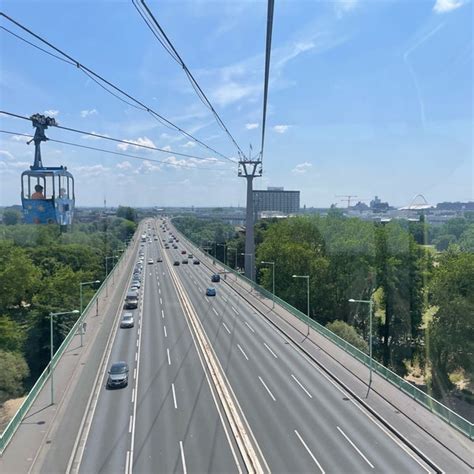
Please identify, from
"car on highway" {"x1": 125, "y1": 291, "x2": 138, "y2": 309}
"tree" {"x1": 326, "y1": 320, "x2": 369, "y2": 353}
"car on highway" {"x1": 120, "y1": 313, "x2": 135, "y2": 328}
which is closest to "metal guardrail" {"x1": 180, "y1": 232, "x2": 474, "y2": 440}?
"tree" {"x1": 326, "y1": 320, "x2": 369, "y2": 353}

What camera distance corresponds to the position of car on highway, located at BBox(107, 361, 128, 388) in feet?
58.3

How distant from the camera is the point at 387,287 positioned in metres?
35.0

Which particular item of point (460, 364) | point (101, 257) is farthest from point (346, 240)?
point (101, 257)

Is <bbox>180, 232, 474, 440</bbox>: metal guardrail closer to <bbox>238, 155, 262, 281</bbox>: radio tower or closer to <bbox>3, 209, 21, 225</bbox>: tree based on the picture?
<bbox>238, 155, 262, 281</bbox>: radio tower

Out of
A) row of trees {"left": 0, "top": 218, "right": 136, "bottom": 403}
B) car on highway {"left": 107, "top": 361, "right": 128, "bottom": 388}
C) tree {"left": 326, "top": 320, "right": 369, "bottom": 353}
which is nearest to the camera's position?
car on highway {"left": 107, "top": 361, "right": 128, "bottom": 388}

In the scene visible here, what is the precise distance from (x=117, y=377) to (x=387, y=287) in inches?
935

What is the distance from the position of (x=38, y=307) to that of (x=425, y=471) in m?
31.2

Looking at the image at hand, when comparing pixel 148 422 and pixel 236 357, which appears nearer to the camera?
pixel 148 422

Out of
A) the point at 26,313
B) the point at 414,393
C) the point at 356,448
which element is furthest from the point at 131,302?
the point at 356,448

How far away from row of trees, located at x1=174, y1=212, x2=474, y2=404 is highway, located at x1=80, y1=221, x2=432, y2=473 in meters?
10.2

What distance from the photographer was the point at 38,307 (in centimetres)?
3541

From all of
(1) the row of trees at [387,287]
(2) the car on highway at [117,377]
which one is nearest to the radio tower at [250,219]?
(1) the row of trees at [387,287]

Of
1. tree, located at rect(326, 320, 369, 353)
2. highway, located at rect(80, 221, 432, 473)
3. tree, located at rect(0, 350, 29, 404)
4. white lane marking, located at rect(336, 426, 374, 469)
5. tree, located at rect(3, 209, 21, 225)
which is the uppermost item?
tree, located at rect(3, 209, 21, 225)

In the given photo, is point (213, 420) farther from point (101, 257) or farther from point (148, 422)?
point (101, 257)
